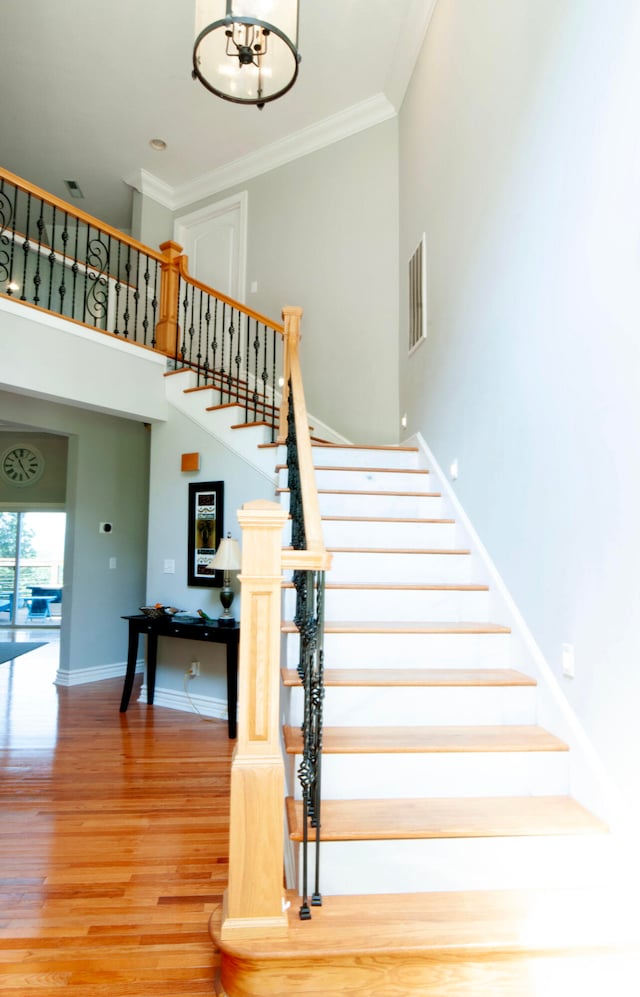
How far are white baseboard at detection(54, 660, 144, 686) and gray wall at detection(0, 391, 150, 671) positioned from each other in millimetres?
50

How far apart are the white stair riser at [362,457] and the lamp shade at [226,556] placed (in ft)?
3.00

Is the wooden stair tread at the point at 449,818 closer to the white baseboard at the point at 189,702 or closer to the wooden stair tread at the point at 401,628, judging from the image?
the wooden stair tread at the point at 401,628

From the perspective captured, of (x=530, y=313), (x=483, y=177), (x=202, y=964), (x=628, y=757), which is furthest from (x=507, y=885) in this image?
(x=483, y=177)

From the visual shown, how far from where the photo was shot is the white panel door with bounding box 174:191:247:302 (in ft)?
22.3

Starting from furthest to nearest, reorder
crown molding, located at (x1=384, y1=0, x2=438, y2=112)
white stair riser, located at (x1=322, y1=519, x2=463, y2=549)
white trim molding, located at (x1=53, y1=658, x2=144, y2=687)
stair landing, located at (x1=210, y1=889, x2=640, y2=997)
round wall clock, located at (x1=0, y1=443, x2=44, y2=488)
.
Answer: round wall clock, located at (x1=0, y1=443, x2=44, y2=488) → white trim molding, located at (x1=53, y1=658, x2=144, y2=687) → crown molding, located at (x1=384, y1=0, x2=438, y2=112) → white stair riser, located at (x1=322, y1=519, x2=463, y2=549) → stair landing, located at (x1=210, y1=889, x2=640, y2=997)

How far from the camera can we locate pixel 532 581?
2.62 m

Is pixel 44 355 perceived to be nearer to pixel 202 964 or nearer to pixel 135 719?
pixel 135 719

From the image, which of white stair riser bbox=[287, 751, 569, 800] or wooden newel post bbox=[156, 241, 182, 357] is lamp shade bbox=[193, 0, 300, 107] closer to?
wooden newel post bbox=[156, 241, 182, 357]

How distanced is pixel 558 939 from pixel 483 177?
11.2 ft

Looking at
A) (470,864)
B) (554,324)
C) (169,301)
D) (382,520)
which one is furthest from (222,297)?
(470,864)

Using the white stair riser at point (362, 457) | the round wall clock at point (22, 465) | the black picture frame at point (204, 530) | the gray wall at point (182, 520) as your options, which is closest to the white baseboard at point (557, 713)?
the white stair riser at point (362, 457)

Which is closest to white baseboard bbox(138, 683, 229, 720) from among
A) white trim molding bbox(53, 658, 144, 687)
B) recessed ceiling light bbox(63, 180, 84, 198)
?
white trim molding bbox(53, 658, 144, 687)

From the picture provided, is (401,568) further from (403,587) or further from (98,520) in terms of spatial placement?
(98,520)

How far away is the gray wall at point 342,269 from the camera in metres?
5.60
